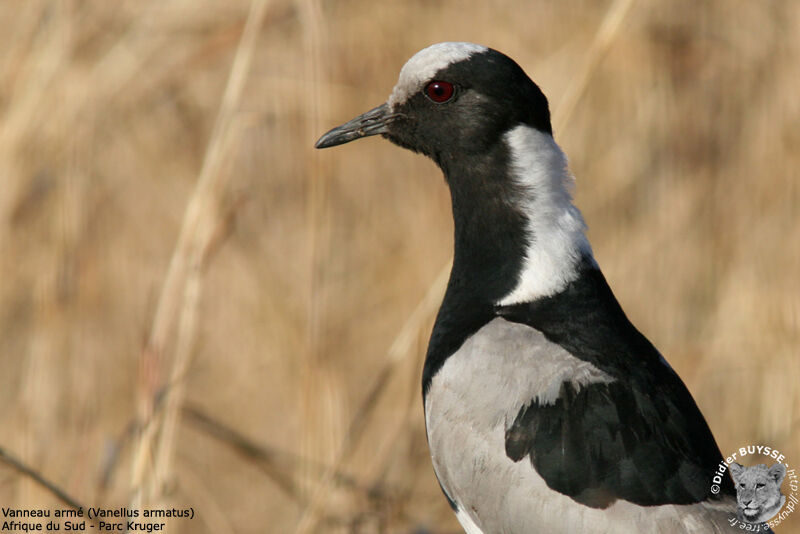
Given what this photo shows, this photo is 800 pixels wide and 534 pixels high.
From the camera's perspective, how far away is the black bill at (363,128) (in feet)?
8.00

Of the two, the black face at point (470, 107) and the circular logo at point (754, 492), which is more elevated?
the black face at point (470, 107)

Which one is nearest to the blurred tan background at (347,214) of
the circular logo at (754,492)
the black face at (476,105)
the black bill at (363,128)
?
the black bill at (363,128)

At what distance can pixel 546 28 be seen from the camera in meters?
4.19

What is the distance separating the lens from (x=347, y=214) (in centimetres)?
443

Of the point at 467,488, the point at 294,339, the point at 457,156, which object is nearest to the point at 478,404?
the point at 467,488

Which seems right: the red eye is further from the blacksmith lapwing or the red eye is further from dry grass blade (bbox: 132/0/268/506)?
dry grass blade (bbox: 132/0/268/506)

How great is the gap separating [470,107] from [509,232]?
11.6 inches

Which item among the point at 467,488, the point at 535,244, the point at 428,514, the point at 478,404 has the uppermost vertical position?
the point at 535,244

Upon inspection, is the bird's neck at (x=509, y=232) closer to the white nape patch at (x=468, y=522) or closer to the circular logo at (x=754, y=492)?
the white nape patch at (x=468, y=522)

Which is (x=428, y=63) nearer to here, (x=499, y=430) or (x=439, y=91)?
(x=439, y=91)

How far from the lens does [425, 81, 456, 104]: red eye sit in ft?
7.60

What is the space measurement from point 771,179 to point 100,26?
2509 millimetres

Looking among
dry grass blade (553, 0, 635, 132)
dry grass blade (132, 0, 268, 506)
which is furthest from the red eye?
dry grass blade (132, 0, 268, 506)

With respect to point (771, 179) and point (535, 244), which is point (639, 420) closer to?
point (535, 244)
